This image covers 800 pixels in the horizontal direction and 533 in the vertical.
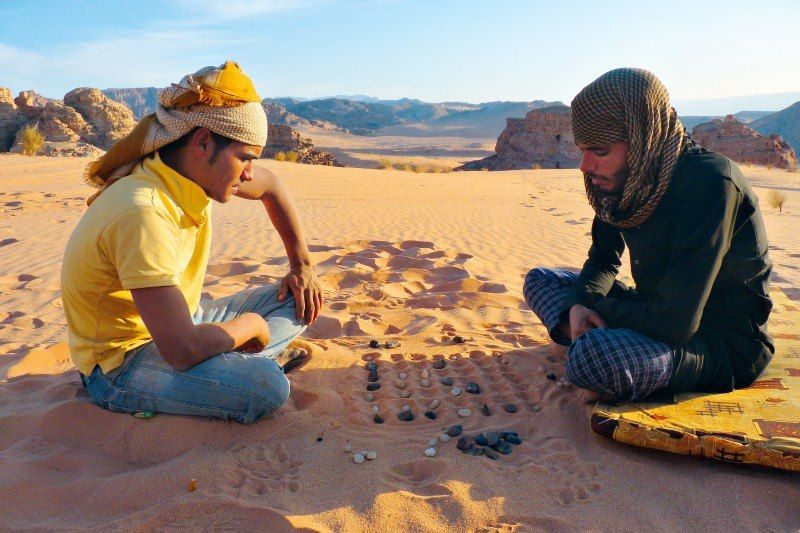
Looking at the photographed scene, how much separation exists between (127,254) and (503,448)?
1641mm

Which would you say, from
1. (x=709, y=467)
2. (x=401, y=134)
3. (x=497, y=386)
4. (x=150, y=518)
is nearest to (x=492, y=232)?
(x=497, y=386)

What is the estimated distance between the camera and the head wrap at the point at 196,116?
2.36m

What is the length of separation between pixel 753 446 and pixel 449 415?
1224mm

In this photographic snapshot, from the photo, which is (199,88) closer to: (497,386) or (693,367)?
(497,386)

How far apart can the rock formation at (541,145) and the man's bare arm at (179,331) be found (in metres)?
24.7

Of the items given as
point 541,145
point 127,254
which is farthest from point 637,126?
point 541,145

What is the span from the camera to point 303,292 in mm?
3193

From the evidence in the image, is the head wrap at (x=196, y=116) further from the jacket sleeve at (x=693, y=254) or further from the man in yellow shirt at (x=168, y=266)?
the jacket sleeve at (x=693, y=254)

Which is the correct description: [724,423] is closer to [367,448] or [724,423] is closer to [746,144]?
[367,448]

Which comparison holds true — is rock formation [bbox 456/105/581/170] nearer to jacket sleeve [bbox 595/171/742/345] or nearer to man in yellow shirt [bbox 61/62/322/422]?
jacket sleeve [bbox 595/171/742/345]

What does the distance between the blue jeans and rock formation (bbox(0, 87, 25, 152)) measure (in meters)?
21.2

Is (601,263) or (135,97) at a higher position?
(135,97)

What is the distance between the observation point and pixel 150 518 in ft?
6.81

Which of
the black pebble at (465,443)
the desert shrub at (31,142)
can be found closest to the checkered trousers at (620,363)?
the black pebble at (465,443)
